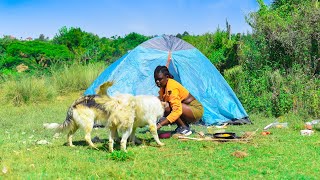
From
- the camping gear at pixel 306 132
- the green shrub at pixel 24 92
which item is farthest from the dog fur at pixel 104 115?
the green shrub at pixel 24 92

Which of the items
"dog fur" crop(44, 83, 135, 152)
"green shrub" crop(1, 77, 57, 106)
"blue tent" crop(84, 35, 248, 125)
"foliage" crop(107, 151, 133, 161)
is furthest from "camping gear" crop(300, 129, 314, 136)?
"green shrub" crop(1, 77, 57, 106)

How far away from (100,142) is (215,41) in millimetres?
8836

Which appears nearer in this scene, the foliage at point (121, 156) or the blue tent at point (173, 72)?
the foliage at point (121, 156)

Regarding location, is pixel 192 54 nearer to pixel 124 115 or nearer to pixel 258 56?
pixel 258 56

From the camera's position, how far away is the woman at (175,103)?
8211 mm

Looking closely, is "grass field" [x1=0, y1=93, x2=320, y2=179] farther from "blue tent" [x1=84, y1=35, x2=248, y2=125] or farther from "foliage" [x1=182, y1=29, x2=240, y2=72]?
"foliage" [x1=182, y1=29, x2=240, y2=72]

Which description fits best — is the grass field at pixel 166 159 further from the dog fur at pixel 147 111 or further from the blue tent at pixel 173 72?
the blue tent at pixel 173 72

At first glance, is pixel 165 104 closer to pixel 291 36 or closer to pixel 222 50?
pixel 291 36

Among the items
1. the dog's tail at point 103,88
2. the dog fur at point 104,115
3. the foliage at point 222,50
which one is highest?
the foliage at point 222,50

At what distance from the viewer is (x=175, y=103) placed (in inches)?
324

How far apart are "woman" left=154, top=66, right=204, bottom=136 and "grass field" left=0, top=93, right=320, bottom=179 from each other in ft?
1.71

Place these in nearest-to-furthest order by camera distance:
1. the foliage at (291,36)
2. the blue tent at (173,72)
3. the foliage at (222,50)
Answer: the blue tent at (173,72) → the foliage at (291,36) → the foliage at (222,50)

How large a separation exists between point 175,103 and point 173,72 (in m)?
3.22

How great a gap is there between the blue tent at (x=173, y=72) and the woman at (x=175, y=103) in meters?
2.11
